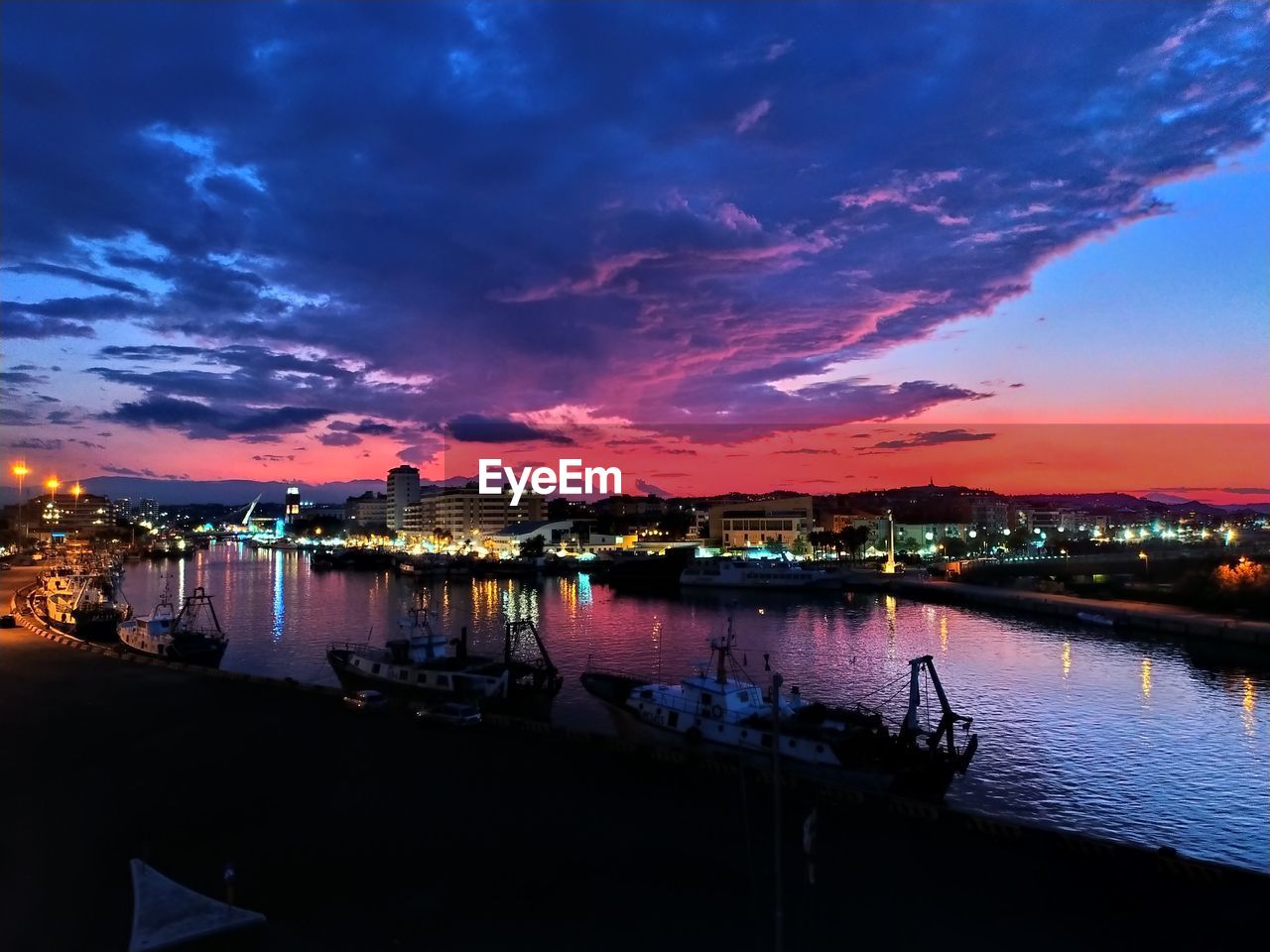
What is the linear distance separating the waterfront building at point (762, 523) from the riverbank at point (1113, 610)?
104 ft

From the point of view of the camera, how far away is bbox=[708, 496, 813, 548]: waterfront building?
9056 centimetres

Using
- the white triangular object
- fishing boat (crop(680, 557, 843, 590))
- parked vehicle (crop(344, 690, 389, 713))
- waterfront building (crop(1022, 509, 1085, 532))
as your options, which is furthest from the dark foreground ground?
waterfront building (crop(1022, 509, 1085, 532))

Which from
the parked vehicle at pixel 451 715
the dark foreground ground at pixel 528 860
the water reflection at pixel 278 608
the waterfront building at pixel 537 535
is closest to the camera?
the dark foreground ground at pixel 528 860

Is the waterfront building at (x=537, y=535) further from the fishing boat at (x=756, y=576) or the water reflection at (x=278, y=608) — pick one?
the fishing boat at (x=756, y=576)

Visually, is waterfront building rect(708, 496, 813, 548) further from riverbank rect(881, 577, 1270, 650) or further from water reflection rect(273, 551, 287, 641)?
water reflection rect(273, 551, 287, 641)

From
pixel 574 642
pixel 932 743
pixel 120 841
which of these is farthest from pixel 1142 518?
pixel 120 841

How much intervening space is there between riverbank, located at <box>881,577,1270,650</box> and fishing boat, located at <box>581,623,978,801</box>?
2347cm

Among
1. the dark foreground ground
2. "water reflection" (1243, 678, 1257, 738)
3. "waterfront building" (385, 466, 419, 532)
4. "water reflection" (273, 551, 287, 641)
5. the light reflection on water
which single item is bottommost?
"water reflection" (1243, 678, 1257, 738)

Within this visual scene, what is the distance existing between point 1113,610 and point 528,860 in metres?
40.4

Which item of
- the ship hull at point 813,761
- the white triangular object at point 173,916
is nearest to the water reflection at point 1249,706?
the ship hull at point 813,761

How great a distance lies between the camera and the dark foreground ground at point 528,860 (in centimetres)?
781

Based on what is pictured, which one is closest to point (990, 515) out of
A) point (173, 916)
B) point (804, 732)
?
point (804, 732)

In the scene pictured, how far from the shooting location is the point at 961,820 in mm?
10422

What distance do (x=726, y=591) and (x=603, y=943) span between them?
176 ft
